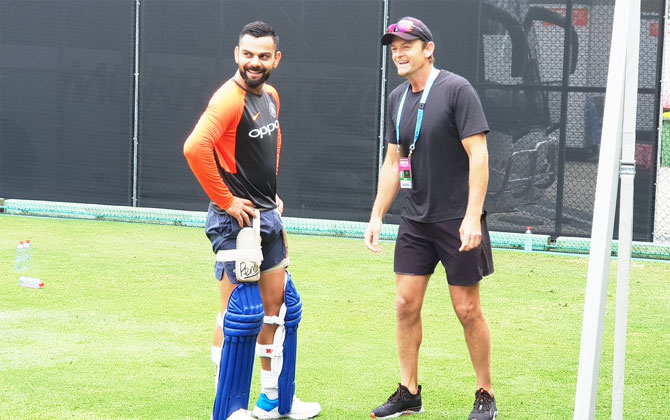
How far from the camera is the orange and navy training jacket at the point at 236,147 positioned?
181 inches

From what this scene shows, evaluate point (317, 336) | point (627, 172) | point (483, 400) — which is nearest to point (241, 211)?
point (483, 400)

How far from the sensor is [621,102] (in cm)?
292

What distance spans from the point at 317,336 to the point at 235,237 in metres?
2.20

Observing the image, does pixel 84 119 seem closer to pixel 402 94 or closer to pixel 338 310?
pixel 338 310

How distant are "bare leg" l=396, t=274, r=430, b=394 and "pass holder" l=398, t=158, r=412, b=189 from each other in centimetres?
47

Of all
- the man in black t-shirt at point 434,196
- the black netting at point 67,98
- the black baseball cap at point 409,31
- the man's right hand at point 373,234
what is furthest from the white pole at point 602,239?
the black netting at point 67,98

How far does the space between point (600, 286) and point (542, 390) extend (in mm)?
2983

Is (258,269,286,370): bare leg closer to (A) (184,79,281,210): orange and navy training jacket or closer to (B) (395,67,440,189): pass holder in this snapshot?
(A) (184,79,281,210): orange and navy training jacket

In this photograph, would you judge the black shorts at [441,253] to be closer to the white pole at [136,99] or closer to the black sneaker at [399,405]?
the black sneaker at [399,405]

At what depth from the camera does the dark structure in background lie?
452 inches

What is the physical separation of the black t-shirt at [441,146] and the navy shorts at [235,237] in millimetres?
699

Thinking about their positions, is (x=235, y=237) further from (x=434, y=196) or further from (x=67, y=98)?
(x=67, y=98)

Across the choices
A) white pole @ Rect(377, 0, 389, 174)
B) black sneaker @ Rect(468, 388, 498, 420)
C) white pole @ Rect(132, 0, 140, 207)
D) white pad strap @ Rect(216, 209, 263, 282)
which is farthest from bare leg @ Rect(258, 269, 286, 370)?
white pole @ Rect(132, 0, 140, 207)

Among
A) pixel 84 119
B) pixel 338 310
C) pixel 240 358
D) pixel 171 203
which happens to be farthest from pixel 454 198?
pixel 84 119
